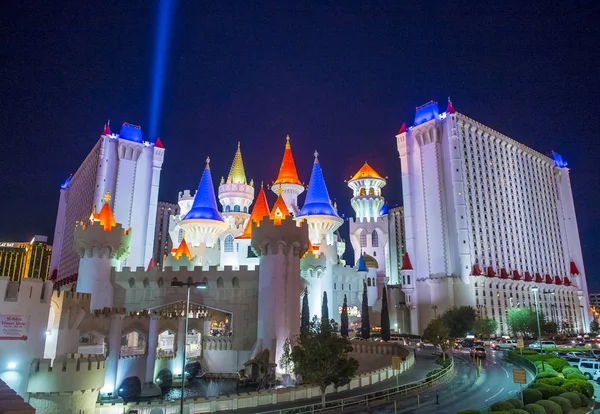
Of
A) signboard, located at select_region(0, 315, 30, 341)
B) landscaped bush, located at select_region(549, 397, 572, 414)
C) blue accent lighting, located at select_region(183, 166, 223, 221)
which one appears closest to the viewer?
landscaped bush, located at select_region(549, 397, 572, 414)

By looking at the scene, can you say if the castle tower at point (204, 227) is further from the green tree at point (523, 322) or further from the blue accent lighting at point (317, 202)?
the green tree at point (523, 322)

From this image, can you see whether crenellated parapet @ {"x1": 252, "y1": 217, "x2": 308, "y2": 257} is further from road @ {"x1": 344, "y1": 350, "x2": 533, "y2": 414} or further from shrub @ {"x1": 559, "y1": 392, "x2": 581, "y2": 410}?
shrub @ {"x1": 559, "y1": 392, "x2": 581, "y2": 410}

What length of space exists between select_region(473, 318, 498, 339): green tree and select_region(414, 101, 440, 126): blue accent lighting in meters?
31.5

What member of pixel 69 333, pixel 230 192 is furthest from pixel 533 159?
pixel 69 333

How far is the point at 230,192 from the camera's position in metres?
64.6

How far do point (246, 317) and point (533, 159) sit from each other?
251 ft

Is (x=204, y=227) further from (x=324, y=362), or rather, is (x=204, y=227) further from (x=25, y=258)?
(x=25, y=258)

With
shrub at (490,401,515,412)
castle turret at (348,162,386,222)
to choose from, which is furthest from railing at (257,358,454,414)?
castle turret at (348,162,386,222)

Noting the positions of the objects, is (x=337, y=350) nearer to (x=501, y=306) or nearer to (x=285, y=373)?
(x=285, y=373)

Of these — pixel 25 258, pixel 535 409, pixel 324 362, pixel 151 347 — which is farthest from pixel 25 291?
pixel 25 258

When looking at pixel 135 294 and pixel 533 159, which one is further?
pixel 533 159

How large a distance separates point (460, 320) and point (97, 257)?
43593mm

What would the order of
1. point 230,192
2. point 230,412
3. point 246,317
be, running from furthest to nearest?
point 230,192 → point 246,317 → point 230,412

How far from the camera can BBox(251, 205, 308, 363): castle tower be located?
3306cm
